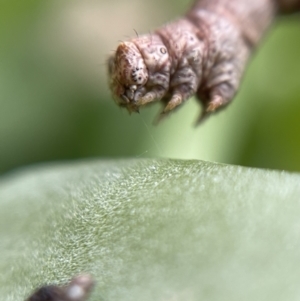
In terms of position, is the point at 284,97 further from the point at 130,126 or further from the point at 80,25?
the point at 80,25

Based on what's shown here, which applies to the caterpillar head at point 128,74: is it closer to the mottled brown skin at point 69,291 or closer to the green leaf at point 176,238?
the green leaf at point 176,238

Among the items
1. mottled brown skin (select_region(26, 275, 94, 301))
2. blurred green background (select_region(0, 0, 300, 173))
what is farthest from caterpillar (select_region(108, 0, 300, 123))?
mottled brown skin (select_region(26, 275, 94, 301))

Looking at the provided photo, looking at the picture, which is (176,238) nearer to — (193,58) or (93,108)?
(193,58)

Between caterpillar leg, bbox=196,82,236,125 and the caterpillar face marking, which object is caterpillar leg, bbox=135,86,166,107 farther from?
caterpillar leg, bbox=196,82,236,125

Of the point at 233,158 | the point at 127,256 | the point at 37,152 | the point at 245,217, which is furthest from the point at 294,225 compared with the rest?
the point at 37,152

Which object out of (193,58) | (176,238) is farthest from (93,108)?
(176,238)

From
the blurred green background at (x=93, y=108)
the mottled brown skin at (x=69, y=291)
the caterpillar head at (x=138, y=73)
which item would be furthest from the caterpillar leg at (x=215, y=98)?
the mottled brown skin at (x=69, y=291)
